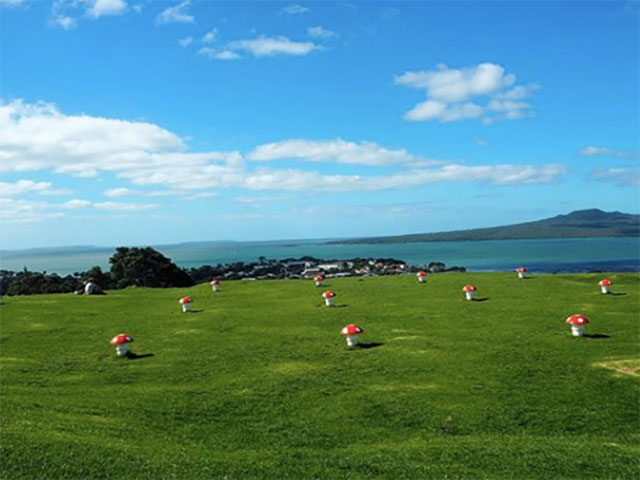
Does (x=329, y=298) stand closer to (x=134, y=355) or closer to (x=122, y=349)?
(x=134, y=355)

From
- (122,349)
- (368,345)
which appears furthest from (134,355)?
(368,345)

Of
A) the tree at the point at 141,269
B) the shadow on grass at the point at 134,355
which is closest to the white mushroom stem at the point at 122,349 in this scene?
the shadow on grass at the point at 134,355

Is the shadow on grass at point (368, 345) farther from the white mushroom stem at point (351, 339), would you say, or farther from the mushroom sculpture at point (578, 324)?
the mushroom sculpture at point (578, 324)

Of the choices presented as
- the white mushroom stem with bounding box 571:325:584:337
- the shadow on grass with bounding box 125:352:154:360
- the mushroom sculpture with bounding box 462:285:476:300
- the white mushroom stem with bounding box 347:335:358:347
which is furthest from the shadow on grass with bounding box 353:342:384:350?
the mushroom sculpture with bounding box 462:285:476:300

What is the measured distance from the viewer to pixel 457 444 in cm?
1132

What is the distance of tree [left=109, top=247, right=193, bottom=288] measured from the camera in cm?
5194

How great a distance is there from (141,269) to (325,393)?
41882mm

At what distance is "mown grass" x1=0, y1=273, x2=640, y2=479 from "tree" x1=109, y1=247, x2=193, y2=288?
80.9ft

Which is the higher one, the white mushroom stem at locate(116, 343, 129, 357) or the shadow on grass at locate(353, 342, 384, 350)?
the white mushroom stem at locate(116, 343, 129, 357)

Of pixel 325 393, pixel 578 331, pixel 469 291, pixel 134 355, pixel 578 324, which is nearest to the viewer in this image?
pixel 325 393

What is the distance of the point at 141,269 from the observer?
52.3 metres

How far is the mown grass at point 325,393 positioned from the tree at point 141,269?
24.6m

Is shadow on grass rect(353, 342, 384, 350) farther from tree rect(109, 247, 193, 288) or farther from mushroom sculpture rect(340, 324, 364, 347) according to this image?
tree rect(109, 247, 193, 288)

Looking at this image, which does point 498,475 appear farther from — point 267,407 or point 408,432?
point 267,407
